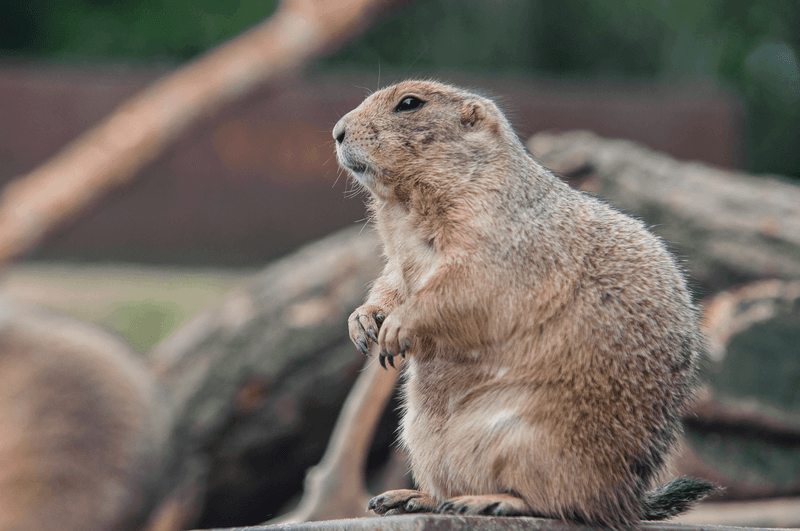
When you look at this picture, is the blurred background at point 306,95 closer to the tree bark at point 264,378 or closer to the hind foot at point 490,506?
the tree bark at point 264,378

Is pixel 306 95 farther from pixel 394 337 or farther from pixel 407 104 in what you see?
pixel 394 337

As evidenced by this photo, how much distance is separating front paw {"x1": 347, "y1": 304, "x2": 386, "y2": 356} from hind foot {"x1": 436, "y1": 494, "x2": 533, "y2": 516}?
37 centimetres

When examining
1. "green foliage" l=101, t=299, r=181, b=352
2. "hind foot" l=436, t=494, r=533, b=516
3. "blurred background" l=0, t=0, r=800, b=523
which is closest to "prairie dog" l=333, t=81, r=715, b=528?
"hind foot" l=436, t=494, r=533, b=516

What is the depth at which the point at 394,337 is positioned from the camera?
1.41 m

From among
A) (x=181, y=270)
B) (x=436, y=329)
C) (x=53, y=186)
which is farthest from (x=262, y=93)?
(x=436, y=329)

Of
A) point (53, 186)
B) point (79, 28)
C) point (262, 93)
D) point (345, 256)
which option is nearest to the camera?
point (345, 256)

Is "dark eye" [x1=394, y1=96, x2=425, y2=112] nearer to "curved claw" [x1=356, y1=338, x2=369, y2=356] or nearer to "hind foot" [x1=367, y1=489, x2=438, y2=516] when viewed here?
"curved claw" [x1=356, y1=338, x2=369, y2=356]

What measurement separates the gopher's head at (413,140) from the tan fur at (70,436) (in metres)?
2.93

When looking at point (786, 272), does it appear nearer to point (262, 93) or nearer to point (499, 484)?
point (499, 484)

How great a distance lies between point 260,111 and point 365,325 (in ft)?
17.4

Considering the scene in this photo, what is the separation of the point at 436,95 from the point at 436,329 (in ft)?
1.92

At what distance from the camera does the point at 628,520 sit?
Result: 5.00 ft

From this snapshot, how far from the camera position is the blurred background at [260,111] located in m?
6.29

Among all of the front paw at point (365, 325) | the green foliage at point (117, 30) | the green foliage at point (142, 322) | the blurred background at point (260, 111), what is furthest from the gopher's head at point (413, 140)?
the green foliage at point (117, 30)
